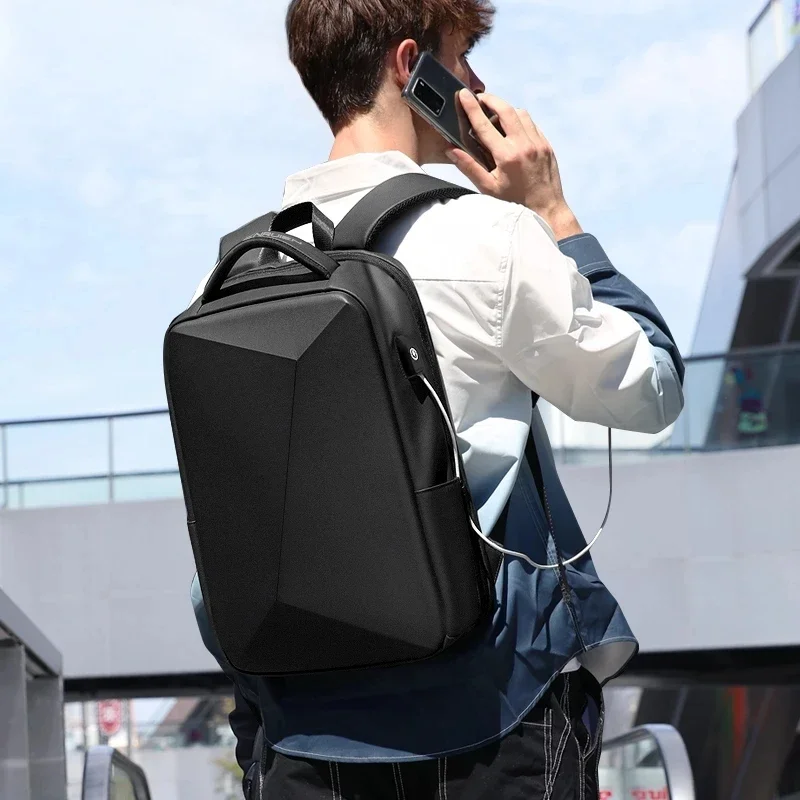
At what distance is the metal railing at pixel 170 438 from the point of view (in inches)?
350

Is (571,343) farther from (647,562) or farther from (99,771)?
(647,562)

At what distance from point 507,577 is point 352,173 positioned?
542 mm

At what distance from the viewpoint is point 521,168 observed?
151 cm

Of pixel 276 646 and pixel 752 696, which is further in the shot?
pixel 752 696

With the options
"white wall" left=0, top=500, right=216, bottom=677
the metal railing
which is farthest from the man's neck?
"white wall" left=0, top=500, right=216, bottom=677

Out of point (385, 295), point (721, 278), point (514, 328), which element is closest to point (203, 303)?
point (385, 295)

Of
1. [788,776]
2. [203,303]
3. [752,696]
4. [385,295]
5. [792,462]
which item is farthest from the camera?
[752,696]

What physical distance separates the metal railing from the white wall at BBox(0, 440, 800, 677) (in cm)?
13

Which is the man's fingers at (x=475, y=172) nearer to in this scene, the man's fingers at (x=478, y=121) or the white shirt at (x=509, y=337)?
the man's fingers at (x=478, y=121)

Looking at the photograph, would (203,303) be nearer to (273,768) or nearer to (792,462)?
(273,768)

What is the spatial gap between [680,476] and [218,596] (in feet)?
28.3

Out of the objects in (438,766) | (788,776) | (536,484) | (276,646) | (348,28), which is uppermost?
(348,28)

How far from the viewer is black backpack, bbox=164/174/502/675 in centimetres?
121

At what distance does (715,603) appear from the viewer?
943 centimetres
